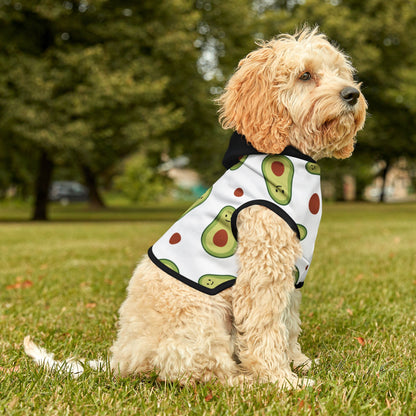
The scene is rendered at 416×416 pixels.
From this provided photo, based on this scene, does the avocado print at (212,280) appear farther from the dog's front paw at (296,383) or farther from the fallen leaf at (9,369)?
the fallen leaf at (9,369)

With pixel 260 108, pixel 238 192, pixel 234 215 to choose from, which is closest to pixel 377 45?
pixel 260 108

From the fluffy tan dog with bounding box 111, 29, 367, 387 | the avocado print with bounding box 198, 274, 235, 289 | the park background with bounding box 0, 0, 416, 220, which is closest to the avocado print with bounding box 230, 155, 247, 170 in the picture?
the fluffy tan dog with bounding box 111, 29, 367, 387

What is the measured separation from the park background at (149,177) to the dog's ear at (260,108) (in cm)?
148

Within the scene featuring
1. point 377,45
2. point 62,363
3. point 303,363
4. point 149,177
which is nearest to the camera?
point 62,363

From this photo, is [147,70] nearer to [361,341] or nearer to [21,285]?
[21,285]

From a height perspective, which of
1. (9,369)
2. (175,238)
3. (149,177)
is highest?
(175,238)

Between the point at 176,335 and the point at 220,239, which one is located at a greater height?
the point at 220,239

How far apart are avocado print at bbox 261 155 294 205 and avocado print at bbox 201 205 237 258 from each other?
279mm

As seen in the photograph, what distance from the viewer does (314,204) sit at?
119 inches

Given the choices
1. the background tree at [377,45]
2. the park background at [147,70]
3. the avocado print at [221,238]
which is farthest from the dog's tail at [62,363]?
the background tree at [377,45]

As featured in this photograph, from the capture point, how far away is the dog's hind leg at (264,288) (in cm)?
287

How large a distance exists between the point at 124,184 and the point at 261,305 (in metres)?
40.6

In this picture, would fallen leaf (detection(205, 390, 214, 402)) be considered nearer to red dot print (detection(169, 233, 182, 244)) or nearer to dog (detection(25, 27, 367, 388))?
dog (detection(25, 27, 367, 388))

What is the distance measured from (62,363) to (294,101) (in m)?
2.26
